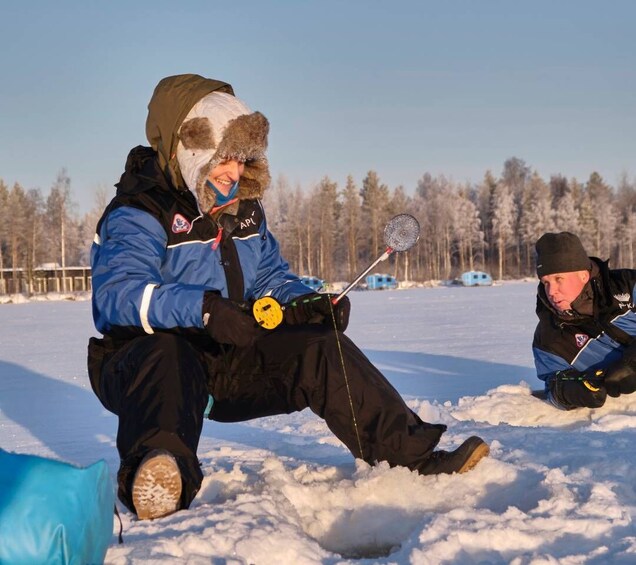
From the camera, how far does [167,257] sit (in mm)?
2719

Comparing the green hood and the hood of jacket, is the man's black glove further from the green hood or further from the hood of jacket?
the green hood

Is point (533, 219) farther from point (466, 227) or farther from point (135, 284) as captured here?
point (135, 284)

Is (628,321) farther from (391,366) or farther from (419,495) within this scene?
(391,366)

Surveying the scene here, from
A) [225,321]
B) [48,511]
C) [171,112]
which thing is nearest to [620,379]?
[225,321]

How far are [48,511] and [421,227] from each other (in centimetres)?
5537

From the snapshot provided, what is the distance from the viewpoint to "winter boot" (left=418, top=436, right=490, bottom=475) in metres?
2.49

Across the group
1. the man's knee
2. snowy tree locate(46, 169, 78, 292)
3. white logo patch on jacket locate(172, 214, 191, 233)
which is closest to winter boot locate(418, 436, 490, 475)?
white logo patch on jacket locate(172, 214, 191, 233)

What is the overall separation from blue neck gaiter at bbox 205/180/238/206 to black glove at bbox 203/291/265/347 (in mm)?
558

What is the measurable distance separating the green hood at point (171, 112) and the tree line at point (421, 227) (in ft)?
159

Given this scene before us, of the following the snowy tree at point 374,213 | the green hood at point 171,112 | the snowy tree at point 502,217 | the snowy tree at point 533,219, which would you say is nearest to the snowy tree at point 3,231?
the snowy tree at point 374,213

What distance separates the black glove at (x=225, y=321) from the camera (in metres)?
2.38

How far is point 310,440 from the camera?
11.7ft

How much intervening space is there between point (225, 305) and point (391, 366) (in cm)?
479

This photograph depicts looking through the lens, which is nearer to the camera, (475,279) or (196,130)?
(196,130)
